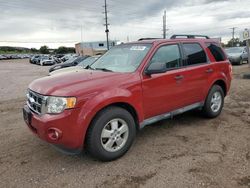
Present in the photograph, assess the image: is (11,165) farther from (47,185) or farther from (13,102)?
(13,102)

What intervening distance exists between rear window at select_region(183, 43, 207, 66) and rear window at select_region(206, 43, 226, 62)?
335 millimetres

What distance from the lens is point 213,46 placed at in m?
5.94

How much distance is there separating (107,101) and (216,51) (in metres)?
3.36

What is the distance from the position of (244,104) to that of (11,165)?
585cm

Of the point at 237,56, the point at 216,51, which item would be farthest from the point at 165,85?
the point at 237,56

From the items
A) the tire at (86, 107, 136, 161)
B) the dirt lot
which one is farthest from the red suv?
the dirt lot

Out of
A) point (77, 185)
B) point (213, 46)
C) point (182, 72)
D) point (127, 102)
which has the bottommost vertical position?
point (77, 185)

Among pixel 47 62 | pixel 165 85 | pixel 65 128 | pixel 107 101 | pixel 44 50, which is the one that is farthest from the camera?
pixel 44 50

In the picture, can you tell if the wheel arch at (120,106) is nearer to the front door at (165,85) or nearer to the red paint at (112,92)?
the red paint at (112,92)

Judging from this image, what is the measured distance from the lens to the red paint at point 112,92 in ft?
11.6

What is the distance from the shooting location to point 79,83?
380cm

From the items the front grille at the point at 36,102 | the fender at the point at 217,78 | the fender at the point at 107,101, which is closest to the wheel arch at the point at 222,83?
the fender at the point at 217,78

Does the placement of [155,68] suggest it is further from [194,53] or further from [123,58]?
[194,53]

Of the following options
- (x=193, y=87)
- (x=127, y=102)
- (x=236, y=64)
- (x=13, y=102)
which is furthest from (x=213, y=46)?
(x=236, y=64)
